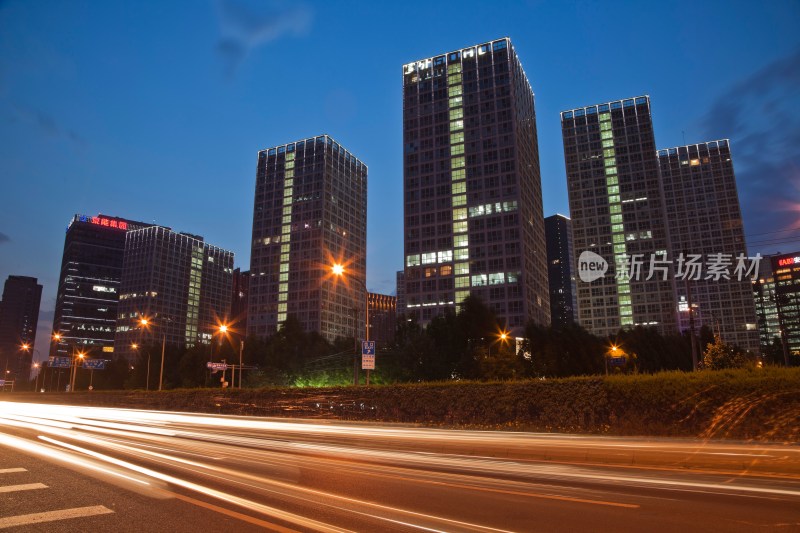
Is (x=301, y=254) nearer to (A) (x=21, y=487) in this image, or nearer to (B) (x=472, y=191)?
(B) (x=472, y=191)

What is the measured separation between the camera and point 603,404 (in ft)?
74.7

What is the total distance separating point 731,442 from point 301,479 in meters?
15.8

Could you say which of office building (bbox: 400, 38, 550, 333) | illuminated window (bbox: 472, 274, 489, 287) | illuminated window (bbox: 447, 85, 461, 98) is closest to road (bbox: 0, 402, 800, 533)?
office building (bbox: 400, 38, 550, 333)

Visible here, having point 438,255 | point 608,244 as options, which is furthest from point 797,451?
point 608,244

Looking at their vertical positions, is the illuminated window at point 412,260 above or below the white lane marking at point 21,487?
above

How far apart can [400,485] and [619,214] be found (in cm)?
18306

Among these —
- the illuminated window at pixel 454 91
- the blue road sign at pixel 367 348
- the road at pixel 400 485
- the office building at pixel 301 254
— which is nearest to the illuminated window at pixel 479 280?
the office building at pixel 301 254

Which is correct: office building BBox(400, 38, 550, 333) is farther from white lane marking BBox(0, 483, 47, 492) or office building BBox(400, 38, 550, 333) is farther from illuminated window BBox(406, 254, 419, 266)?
white lane marking BBox(0, 483, 47, 492)

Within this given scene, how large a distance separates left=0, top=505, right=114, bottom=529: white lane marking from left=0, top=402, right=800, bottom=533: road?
4 centimetres

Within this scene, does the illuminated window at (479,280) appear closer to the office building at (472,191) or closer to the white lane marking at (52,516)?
the office building at (472,191)

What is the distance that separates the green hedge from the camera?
64.0 ft

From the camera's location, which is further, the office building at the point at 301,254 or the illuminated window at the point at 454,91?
the office building at the point at 301,254

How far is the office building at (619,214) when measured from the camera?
542ft

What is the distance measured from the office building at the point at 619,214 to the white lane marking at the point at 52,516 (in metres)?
170
